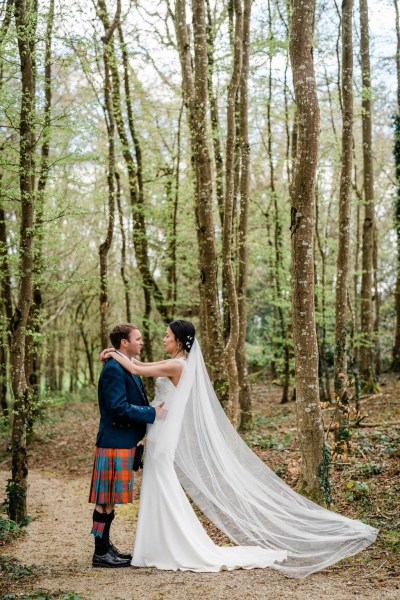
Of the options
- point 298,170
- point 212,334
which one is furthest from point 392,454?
point 298,170

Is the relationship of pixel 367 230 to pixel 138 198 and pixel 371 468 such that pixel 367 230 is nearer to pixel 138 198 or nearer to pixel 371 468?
pixel 138 198

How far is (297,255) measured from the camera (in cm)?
668

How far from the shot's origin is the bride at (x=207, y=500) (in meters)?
5.74

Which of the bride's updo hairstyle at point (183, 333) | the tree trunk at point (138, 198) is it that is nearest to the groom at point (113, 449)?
the bride's updo hairstyle at point (183, 333)

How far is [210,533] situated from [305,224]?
13.3ft

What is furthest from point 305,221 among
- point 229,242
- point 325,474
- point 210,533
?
point 229,242

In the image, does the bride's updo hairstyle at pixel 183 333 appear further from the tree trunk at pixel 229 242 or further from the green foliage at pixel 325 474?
the tree trunk at pixel 229 242

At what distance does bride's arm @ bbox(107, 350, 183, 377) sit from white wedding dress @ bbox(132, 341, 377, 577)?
12cm

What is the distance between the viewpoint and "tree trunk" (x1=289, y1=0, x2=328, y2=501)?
6633mm

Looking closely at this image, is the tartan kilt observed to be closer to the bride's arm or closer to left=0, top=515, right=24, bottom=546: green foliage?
the bride's arm

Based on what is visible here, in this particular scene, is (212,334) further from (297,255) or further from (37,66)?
(37,66)

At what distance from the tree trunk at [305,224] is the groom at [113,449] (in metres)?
1.87

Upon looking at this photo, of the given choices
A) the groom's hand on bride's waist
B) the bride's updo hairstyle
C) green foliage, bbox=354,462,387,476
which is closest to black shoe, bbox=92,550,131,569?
the groom's hand on bride's waist

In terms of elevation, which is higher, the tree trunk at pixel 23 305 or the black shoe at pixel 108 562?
the tree trunk at pixel 23 305
